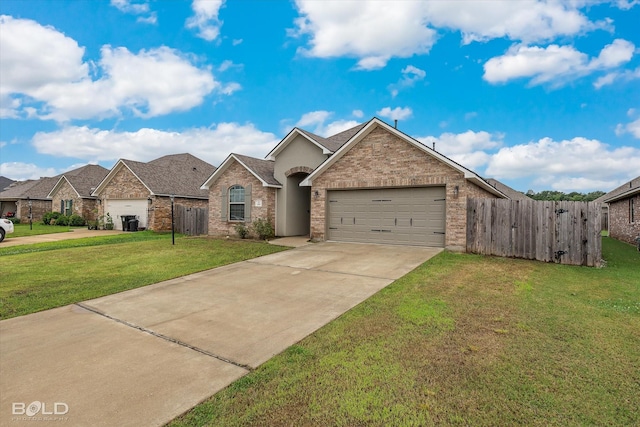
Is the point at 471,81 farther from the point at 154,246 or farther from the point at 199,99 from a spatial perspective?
Result: the point at 154,246

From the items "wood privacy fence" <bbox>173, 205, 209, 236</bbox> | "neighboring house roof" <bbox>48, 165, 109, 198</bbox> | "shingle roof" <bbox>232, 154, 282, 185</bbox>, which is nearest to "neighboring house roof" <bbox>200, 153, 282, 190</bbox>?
"shingle roof" <bbox>232, 154, 282, 185</bbox>

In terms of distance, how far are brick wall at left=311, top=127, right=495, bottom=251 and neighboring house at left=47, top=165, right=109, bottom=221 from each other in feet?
74.7

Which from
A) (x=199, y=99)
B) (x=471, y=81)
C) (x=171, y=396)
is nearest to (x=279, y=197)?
(x=199, y=99)

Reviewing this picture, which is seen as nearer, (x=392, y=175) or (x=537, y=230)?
(x=537, y=230)

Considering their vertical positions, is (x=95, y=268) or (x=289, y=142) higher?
(x=289, y=142)

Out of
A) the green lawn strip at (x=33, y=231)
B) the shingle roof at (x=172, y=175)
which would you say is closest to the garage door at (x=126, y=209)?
A: the shingle roof at (x=172, y=175)

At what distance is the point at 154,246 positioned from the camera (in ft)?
44.5

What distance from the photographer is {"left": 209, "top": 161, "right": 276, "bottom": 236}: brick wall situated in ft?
52.7

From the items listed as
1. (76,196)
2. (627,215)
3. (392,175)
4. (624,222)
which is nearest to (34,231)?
(76,196)

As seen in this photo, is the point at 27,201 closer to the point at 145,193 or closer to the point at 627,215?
the point at 145,193

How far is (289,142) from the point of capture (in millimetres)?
16359

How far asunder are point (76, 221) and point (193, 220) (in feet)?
47.5

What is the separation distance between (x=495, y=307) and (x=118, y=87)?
1913 centimetres

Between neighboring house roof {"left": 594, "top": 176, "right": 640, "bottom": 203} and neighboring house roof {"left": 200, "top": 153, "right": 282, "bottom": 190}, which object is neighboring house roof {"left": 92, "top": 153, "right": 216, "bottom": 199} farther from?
neighboring house roof {"left": 594, "top": 176, "right": 640, "bottom": 203}
